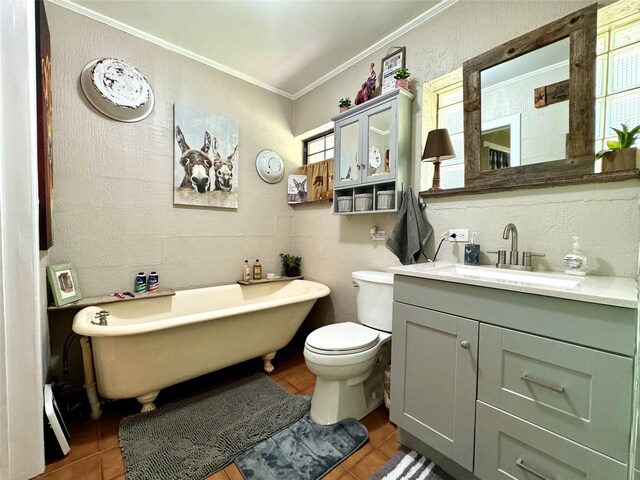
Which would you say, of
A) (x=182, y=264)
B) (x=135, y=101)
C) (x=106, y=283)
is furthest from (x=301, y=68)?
(x=106, y=283)

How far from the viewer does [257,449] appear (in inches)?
53.3

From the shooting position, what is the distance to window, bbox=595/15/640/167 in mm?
1211

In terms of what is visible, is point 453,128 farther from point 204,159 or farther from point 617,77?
point 204,159

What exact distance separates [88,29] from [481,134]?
273cm

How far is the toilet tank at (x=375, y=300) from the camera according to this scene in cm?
173

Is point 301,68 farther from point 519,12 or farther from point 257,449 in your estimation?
point 257,449

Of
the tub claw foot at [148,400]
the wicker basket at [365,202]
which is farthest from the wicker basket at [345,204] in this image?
the tub claw foot at [148,400]

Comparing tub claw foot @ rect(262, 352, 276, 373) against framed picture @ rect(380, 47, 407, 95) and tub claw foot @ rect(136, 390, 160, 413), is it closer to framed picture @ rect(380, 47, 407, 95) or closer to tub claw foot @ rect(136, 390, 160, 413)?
tub claw foot @ rect(136, 390, 160, 413)

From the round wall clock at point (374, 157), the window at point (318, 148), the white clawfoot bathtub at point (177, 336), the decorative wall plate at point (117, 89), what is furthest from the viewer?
the window at point (318, 148)

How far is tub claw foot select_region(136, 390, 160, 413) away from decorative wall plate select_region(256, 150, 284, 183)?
1986 mm

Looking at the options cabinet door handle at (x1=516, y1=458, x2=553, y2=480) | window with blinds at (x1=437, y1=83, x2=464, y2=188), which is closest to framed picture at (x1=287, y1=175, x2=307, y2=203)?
window with blinds at (x1=437, y1=83, x2=464, y2=188)

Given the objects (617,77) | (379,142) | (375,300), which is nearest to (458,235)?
(375,300)

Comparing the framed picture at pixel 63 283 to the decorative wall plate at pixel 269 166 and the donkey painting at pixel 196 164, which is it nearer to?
the donkey painting at pixel 196 164

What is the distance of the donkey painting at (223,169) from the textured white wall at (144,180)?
0.42 ft
